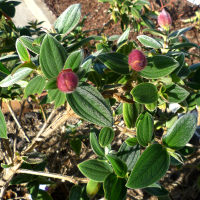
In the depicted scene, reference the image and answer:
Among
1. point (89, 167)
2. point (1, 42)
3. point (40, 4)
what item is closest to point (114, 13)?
point (1, 42)

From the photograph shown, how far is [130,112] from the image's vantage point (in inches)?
28.9

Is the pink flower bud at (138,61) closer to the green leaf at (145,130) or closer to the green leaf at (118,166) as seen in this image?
the green leaf at (145,130)

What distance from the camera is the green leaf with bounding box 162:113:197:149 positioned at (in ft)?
2.18

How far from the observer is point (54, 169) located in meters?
1.51

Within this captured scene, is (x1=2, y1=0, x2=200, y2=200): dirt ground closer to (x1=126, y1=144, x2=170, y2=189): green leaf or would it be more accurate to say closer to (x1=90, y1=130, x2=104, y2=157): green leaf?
(x1=90, y1=130, x2=104, y2=157): green leaf

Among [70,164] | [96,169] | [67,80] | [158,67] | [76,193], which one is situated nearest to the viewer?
[67,80]

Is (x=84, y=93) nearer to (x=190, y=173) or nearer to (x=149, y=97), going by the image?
(x=149, y=97)

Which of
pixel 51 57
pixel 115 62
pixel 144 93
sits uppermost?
pixel 51 57

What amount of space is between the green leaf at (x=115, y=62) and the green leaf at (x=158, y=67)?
48mm

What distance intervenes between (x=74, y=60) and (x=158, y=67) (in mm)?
227

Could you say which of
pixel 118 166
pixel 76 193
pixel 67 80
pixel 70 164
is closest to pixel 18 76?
pixel 67 80

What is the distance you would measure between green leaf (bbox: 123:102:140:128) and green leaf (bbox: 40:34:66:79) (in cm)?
25

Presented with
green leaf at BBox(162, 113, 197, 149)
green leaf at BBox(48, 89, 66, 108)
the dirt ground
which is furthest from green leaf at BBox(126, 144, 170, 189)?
the dirt ground

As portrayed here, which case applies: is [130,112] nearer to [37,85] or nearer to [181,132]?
[181,132]
